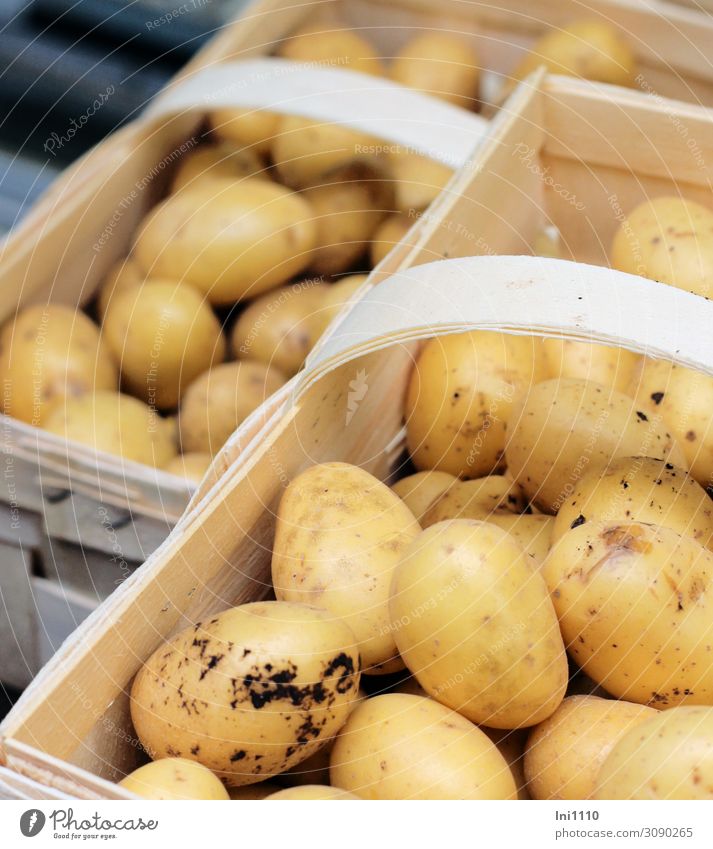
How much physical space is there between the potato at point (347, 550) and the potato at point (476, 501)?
0.05m

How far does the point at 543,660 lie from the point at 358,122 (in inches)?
20.9

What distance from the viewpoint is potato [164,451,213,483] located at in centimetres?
86

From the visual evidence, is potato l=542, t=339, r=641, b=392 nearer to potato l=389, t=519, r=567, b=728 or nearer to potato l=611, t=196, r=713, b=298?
potato l=611, t=196, r=713, b=298

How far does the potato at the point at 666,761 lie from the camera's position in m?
0.46

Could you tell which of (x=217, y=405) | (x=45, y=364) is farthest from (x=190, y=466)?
(x=45, y=364)

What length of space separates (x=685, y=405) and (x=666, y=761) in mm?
301

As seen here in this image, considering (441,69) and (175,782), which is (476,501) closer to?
(175,782)

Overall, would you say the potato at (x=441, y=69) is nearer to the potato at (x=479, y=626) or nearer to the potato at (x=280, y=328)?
the potato at (x=280, y=328)

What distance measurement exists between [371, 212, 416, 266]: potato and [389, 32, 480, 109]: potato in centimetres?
21

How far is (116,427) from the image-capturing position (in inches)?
34.2

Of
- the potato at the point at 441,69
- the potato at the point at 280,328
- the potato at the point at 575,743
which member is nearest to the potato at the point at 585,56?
the potato at the point at 441,69

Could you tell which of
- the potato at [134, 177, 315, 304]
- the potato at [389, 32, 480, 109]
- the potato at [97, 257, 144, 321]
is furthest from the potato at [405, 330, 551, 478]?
the potato at [389, 32, 480, 109]

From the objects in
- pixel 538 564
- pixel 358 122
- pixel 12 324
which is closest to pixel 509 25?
pixel 358 122

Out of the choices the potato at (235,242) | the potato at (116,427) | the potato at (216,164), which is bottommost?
the potato at (116,427)
